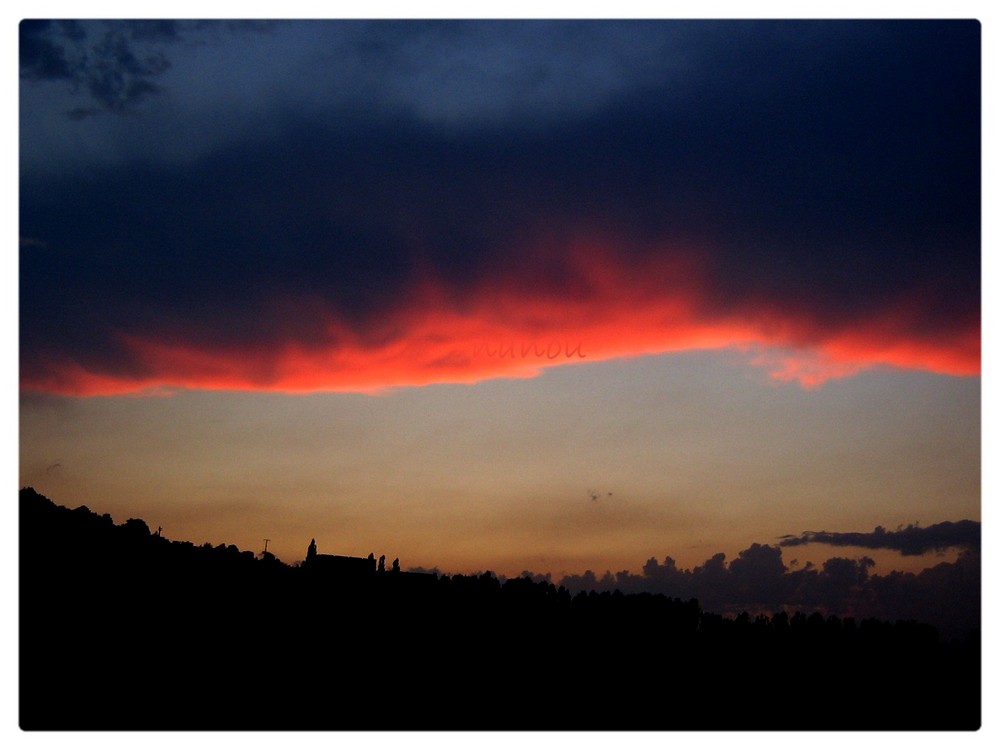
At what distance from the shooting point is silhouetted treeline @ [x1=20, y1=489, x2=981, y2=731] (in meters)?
19.0

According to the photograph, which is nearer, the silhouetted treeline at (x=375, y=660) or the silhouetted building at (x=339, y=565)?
the silhouetted treeline at (x=375, y=660)

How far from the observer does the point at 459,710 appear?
2102 centimetres

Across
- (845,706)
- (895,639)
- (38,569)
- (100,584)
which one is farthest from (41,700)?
(895,639)

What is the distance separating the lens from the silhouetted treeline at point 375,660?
19.0 meters

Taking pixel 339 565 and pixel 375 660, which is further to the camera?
pixel 339 565

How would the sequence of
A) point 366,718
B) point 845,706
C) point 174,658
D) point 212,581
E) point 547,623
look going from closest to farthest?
point 366,718
point 845,706
point 174,658
point 212,581
point 547,623

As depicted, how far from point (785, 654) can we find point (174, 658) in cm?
2354

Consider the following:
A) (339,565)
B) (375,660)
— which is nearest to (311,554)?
(339,565)

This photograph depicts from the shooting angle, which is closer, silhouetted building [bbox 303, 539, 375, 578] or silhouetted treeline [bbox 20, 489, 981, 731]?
silhouetted treeline [bbox 20, 489, 981, 731]

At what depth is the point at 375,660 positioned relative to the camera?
25.8 meters

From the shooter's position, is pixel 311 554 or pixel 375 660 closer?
pixel 375 660

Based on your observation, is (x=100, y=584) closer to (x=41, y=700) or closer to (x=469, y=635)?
(x=41, y=700)

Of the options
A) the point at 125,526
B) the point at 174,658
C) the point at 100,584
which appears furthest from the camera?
the point at 125,526

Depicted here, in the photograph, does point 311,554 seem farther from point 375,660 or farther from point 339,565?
point 375,660
